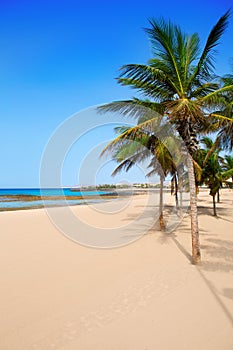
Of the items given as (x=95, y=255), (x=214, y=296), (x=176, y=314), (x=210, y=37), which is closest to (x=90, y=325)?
(x=176, y=314)

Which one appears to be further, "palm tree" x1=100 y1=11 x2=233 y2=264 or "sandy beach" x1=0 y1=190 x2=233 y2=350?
"palm tree" x1=100 y1=11 x2=233 y2=264

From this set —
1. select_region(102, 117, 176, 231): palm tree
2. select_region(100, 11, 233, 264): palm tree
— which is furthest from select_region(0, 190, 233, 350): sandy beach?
select_region(102, 117, 176, 231): palm tree

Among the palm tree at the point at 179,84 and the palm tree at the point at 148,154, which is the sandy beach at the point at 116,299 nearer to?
the palm tree at the point at 179,84

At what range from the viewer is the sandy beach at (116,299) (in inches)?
129

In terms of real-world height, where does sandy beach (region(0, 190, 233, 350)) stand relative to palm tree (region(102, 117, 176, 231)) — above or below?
below

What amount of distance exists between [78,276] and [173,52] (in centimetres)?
629

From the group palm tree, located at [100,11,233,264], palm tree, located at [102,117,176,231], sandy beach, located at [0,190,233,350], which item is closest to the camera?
sandy beach, located at [0,190,233,350]

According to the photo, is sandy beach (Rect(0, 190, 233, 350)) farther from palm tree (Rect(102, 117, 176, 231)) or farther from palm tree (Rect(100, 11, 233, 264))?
palm tree (Rect(102, 117, 176, 231))

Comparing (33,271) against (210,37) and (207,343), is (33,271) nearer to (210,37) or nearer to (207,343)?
(207,343)

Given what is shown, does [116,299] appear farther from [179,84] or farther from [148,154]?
[148,154]

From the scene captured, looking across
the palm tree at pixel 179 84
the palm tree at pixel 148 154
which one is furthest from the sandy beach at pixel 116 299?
the palm tree at pixel 148 154

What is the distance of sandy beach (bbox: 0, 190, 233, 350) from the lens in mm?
3273

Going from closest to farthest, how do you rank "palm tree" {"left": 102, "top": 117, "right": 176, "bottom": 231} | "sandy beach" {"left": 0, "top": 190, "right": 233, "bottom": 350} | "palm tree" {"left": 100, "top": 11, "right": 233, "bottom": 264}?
"sandy beach" {"left": 0, "top": 190, "right": 233, "bottom": 350}, "palm tree" {"left": 100, "top": 11, "right": 233, "bottom": 264}, "palm tree" {"left": 102, "top": 117, "right": 176, "bottom": 231}

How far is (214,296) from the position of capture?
444cm
